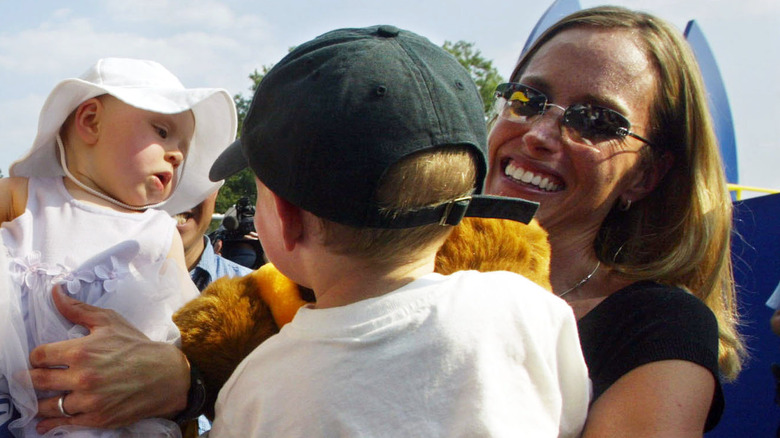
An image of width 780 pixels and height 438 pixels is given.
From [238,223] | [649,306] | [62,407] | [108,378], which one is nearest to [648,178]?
[649,306]

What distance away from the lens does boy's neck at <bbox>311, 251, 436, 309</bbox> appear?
118cm

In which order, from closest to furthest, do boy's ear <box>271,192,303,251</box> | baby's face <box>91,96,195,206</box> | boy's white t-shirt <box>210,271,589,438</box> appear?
boy's white t-shirt <box>210,271,589,438</box>
boy's ear <box>271,192,303,251</box>
baby's face <box>91,96,195,206</box>

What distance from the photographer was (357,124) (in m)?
1.10

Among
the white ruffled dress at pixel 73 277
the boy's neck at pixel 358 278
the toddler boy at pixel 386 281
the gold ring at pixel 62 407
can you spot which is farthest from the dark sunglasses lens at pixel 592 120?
the gold ring at pixel 62 407

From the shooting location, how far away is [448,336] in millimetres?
1110

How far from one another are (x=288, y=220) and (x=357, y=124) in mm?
233

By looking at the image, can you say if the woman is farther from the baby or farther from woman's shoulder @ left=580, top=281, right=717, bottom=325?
the baby

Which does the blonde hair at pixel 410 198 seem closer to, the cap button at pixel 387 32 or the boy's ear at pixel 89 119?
the cap button at pixel 387 32

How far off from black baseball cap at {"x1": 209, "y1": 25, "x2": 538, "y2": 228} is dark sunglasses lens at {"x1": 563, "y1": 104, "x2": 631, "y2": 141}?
0.89m

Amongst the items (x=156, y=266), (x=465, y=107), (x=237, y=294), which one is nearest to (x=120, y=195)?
(x=156, y=266)

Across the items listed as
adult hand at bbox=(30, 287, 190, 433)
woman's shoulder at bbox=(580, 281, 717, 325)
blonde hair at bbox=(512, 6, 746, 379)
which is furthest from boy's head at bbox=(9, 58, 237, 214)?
woman's shoulder at bbox=(580, 281, 717, 325)

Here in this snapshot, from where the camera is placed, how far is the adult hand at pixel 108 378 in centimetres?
139

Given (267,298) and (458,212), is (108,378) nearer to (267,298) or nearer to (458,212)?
(267,298)

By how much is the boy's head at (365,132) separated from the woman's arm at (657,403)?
577mm
